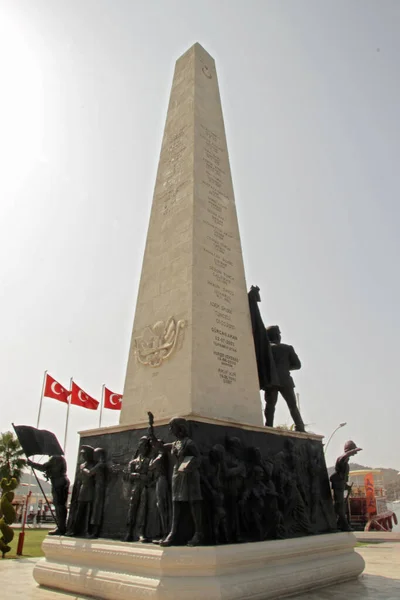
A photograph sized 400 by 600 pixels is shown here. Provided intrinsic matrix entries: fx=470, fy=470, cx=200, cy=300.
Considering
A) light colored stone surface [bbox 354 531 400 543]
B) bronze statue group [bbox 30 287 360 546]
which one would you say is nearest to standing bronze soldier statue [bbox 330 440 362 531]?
bronze statue group [bbox 30 287 360 546]

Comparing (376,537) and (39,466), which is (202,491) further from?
(376,537)

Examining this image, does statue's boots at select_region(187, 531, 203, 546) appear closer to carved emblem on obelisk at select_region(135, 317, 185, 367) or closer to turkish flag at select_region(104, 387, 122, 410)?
carved emblem on obelisk at select_region(135, 317, 185, 367)

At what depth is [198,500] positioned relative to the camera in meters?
7.31

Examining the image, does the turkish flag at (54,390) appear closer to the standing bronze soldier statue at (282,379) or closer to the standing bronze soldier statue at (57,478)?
the standing bronze soldier statue at (57,478)

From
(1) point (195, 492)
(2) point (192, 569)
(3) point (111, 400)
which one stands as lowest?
(2) point (192, 569)

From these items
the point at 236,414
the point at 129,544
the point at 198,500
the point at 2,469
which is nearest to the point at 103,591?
the point at 129,544

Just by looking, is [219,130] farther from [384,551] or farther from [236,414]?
[384,551]

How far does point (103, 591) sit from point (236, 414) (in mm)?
3763

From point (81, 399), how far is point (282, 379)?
1635cm

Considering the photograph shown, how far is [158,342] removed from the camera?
984 cm

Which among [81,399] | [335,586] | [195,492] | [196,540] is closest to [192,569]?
[196,540]

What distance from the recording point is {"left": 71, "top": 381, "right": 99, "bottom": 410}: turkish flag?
81.9 ft

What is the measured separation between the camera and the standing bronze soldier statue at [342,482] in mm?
10703

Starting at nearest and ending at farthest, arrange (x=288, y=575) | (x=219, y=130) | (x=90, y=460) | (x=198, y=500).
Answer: (x=198, y=500) < (x=288, y=575) < (x=90, y=460) < (x=219, y=130)
